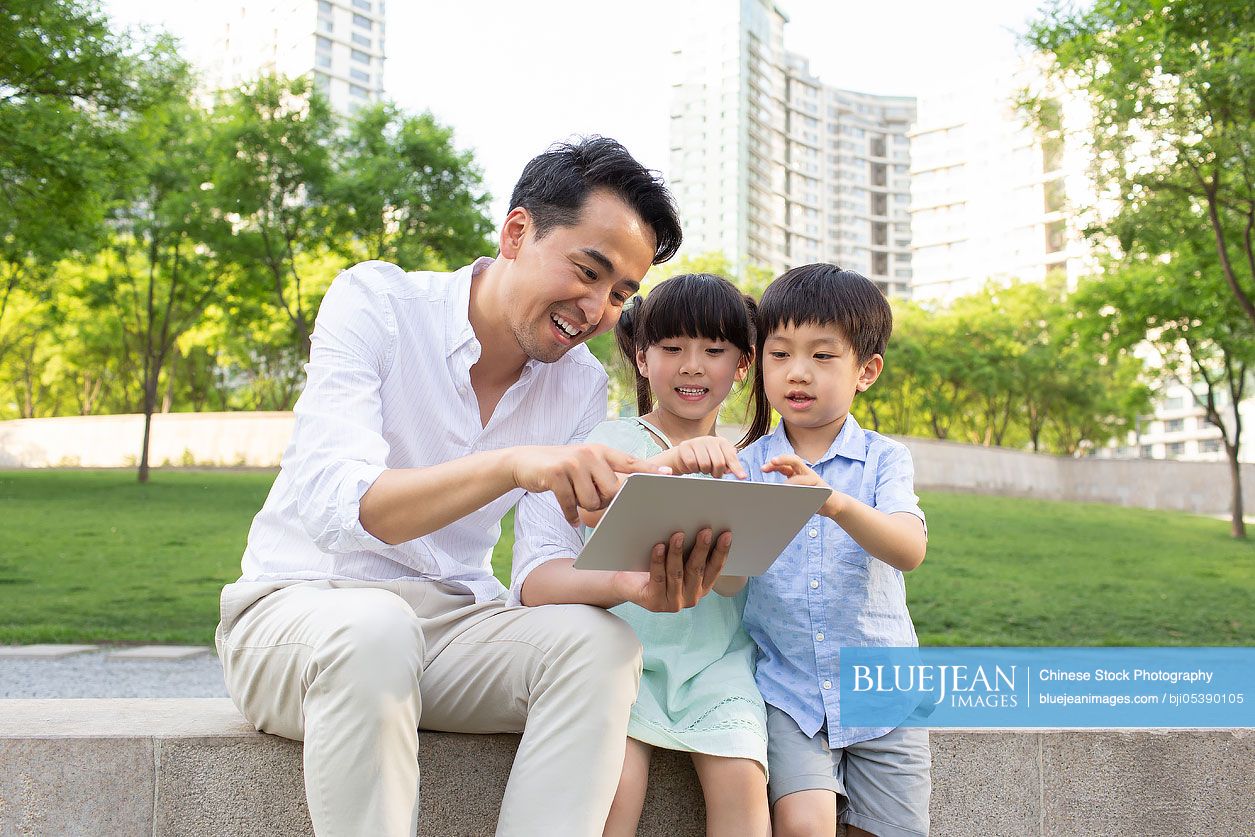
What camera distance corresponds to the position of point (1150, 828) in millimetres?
2832

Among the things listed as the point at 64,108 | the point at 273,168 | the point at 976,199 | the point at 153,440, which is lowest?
the point at 153,440

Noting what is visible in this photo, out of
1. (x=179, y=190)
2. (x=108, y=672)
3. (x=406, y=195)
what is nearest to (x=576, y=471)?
(x=108, y=672)

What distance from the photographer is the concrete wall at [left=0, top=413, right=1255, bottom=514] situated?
21469 mm

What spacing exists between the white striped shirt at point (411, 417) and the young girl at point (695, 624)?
24cm

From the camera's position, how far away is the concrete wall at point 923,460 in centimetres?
2147

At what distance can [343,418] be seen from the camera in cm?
213

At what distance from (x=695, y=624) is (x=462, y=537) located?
590 millimetres

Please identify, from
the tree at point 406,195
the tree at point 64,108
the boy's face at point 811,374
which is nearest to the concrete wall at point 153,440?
the tree at point 406,195

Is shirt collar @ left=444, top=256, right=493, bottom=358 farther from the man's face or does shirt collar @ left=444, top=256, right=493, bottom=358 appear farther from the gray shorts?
the gray shorts

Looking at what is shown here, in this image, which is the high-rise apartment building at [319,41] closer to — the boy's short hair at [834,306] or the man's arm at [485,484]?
the boy's short hair at [834,306]

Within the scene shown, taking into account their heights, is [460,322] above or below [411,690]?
above

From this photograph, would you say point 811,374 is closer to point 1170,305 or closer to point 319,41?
point 1170,305

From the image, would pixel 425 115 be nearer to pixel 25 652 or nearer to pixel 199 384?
pixel 25 652

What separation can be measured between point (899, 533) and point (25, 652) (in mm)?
7880
